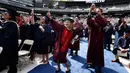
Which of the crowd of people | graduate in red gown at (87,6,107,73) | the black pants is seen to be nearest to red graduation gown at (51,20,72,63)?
the crowd of people

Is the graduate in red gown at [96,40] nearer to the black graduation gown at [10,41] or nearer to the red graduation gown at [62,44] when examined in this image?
the red graduation gown at [62,44]

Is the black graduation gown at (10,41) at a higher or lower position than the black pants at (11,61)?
higher

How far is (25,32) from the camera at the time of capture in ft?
22.4

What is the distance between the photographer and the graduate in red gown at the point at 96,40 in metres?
5.68

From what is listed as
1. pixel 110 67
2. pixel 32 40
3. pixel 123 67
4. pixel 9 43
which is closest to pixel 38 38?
pixel 32 40

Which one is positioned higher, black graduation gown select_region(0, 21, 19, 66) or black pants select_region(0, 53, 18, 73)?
black graduation gown select_region(0, 21, 19, 66)

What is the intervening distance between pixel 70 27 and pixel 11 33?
1.72 metres

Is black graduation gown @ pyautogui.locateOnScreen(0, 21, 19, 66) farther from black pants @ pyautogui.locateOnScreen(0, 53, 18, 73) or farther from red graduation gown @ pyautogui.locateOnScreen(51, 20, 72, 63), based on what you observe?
red graduation gown @ pyautogui.locateOnScreen(51, 20, 72, 63)

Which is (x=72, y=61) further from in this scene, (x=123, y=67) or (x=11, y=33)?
(x=11, y=33)

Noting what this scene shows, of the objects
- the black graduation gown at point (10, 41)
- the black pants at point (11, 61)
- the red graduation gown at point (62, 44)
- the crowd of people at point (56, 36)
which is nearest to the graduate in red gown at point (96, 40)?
the crowd of people at point (56, 36)

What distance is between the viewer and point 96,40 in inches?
235

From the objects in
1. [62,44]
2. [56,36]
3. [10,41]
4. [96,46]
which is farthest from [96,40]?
[10,41]

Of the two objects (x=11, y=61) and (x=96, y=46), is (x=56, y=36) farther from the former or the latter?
(x=11, y=61)

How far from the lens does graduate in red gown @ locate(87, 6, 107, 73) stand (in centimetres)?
568
